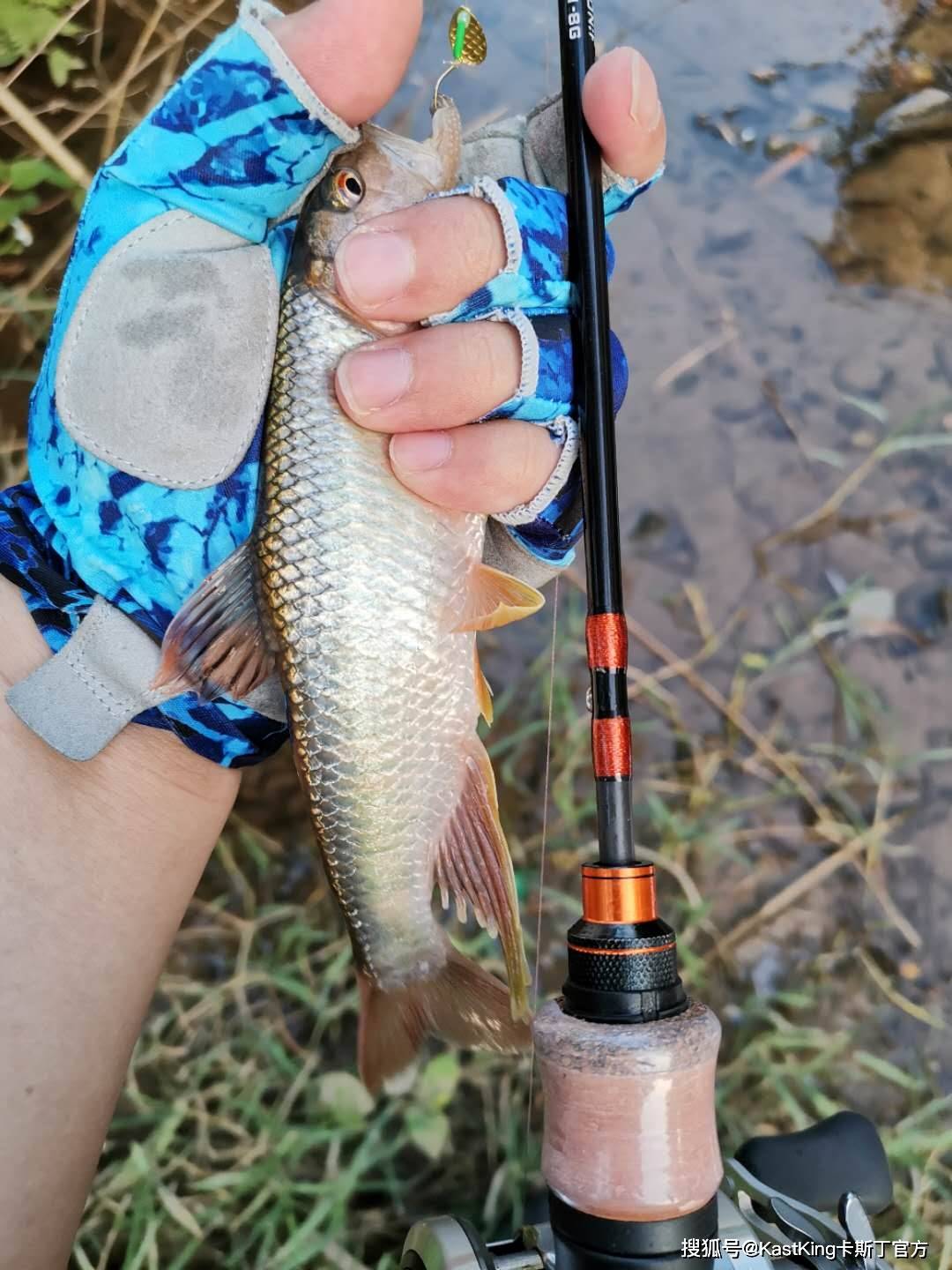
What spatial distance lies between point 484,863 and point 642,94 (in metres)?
0.84

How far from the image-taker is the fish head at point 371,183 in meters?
1.00

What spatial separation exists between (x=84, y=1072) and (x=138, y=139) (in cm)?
111

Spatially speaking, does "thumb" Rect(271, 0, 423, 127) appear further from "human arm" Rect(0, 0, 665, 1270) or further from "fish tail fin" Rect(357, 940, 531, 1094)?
"fish tail fin" Rect(357, 940, 531, 1094)

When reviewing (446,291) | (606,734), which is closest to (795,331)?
(446,291)

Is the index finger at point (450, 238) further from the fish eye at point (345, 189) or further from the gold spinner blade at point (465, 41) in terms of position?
the gold spinner blade at point (465, 41)

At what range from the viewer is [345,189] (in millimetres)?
1001

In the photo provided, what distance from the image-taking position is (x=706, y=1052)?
2.66ft

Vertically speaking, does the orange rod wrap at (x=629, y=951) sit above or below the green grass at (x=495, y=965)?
above

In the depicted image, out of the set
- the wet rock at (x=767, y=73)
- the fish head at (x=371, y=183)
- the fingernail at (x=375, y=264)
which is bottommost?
the wet rock at (x=767, y=73)

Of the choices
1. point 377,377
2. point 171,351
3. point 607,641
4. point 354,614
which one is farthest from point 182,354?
point 607,641

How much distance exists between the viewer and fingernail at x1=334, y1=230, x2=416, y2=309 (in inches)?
37.7

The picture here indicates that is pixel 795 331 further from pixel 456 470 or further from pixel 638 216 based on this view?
pixel 456 470

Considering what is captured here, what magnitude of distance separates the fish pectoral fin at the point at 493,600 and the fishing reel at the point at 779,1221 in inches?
22.6

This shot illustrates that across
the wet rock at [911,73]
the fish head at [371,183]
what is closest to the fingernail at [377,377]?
the fish head at [371,183]
